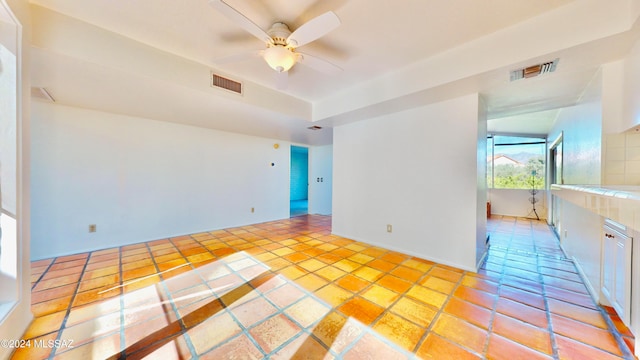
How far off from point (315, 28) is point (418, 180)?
237 cm

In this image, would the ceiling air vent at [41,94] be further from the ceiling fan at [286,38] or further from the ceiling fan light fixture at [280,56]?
the ceiling fan light fixture at [280,56]

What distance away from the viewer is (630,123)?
167cm

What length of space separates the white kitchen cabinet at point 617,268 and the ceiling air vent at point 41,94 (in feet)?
18.7

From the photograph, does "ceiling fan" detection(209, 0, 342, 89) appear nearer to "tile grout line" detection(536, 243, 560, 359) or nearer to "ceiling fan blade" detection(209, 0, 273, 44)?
"ceiling fan blade" detection(209, 0, 273, 44)

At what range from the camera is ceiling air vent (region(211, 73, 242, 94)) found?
2628mm

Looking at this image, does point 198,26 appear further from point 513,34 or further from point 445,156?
point 445,156

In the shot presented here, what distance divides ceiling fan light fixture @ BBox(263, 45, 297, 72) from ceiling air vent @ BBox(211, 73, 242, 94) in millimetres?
1077

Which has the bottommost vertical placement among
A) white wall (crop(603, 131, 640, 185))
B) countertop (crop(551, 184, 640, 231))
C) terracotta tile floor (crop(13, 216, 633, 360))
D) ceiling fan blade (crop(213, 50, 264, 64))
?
terracotta tile floor (crop(13, 216, 633, 360))

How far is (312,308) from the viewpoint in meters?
1.82

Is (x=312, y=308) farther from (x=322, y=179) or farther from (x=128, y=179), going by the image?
(x=322, y=179)

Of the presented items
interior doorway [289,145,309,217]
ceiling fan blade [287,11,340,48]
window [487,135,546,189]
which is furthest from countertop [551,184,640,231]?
interior doorway [289,145,309,217]

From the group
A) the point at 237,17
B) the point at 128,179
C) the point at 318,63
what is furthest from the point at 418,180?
the point at 128,179

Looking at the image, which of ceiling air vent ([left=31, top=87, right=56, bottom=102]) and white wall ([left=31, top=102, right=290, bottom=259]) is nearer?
ceiling air vent ([left=31, top=87, right=56, bottom=102])

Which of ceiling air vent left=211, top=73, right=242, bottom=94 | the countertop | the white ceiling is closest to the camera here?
the countertop
